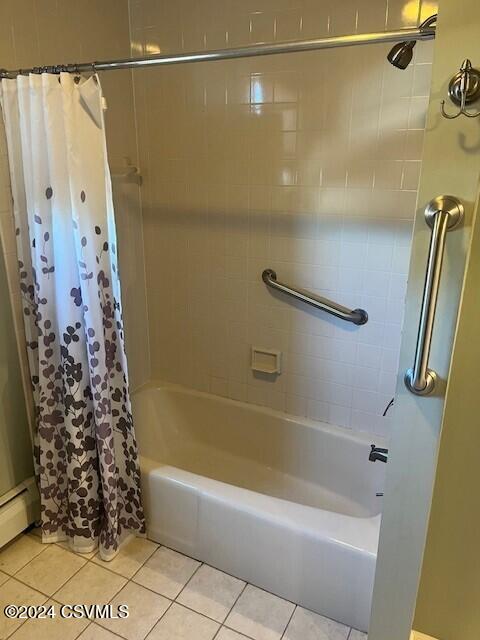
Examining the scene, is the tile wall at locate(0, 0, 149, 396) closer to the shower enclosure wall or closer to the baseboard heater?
the shower enclosure wall

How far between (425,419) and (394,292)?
3.09ft

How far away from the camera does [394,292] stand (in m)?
2.04

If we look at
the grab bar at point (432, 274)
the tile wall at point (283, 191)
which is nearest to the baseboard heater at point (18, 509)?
the tile wall at point (283, 191)

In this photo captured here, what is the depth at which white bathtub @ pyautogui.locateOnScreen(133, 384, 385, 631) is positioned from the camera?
65.7 inches

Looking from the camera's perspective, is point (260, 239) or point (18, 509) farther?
point (260, 239)

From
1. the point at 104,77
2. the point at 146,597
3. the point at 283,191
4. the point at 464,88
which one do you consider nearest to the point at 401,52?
the point at 464,88

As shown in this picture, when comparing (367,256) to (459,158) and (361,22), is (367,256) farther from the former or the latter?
(459,158)

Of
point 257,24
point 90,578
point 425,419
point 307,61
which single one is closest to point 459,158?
point 425,419

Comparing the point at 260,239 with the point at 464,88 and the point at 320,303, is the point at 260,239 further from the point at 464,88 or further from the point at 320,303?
the point at 464,88

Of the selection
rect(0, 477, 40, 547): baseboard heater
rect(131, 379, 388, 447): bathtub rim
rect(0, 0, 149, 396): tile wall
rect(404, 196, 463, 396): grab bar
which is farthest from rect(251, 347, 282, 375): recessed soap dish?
rect(404, 196, 463, 396): grab bar

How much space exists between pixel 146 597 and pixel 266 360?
110cm

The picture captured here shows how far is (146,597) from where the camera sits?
5.87ft

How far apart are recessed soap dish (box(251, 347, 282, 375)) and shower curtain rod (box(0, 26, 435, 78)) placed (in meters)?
1.32

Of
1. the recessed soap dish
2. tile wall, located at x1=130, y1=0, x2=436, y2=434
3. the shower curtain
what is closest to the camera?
the shower curtain
